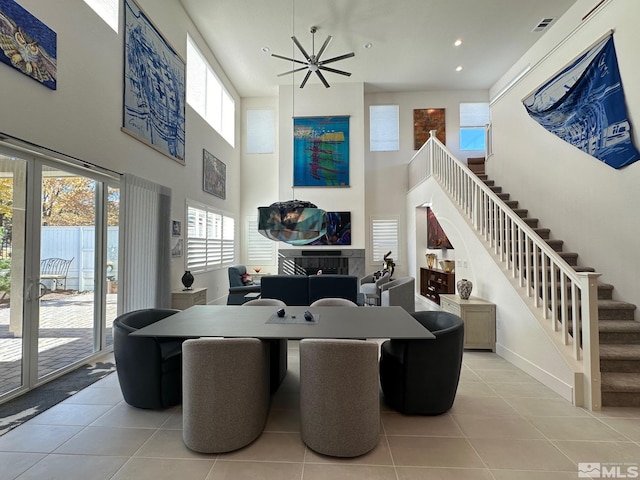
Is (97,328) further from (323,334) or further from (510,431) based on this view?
(510,431)

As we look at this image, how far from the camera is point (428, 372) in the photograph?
258 cm

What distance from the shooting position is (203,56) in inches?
267

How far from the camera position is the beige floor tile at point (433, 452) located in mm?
2061

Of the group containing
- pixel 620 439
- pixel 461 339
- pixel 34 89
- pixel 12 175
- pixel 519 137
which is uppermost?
pixel 519 137

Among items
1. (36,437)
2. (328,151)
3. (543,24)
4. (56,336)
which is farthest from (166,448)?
(543,24)

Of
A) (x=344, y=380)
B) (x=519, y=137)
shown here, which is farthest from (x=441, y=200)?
(x=344, y=380)

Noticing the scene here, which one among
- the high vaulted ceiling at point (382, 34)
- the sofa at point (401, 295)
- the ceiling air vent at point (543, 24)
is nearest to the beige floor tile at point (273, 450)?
the sofa at point (401, 295)

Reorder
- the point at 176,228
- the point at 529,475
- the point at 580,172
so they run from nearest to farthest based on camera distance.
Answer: the point at 529,475 → the point at 580,172 → the point at 176,228

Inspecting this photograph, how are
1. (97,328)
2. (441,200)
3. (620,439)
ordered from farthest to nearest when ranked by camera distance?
1. (441,200)
2. (97,328)
3. (620,439)

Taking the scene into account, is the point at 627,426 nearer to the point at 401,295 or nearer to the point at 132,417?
the point at 401,295

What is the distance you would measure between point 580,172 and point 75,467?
6341 mm

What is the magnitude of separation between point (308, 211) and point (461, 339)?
181 centimetres

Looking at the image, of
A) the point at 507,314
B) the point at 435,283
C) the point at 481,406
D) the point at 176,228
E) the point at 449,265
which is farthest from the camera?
the point at 435,283

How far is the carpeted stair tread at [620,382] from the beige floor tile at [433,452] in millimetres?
1658
